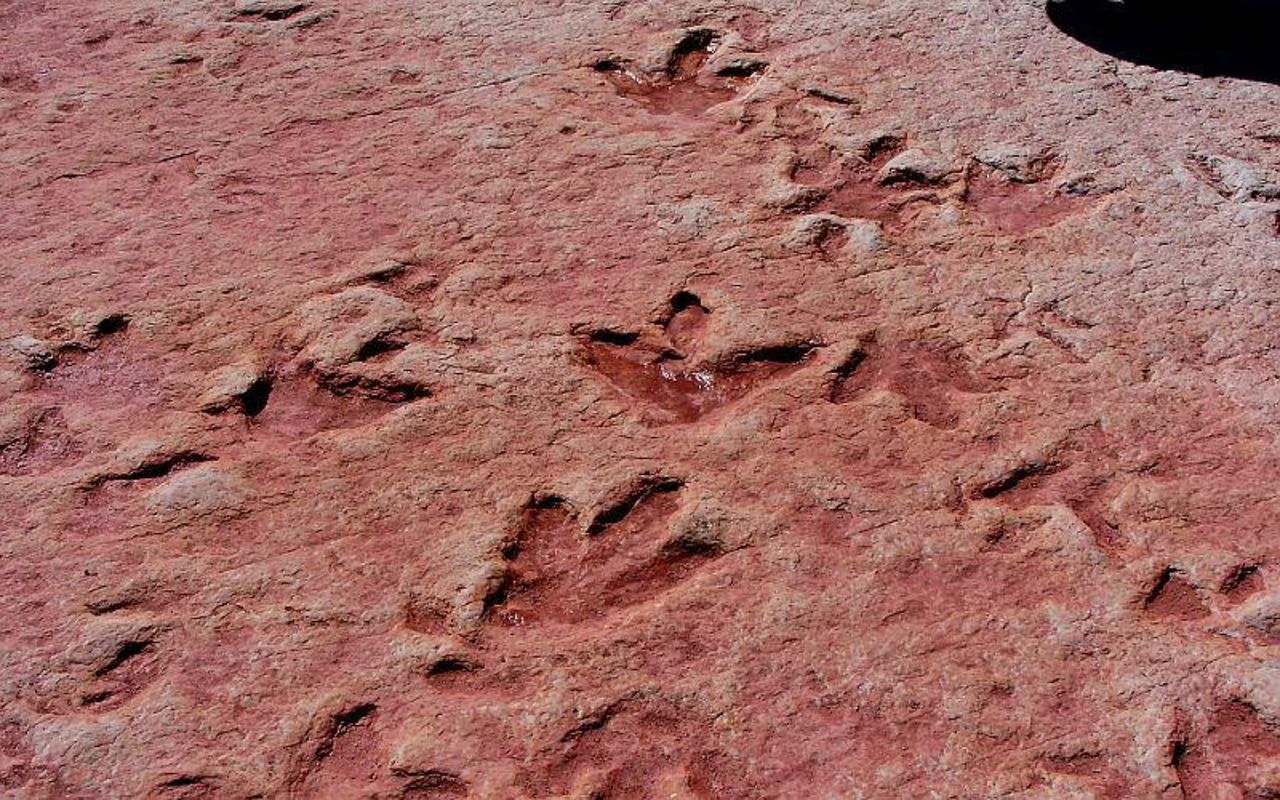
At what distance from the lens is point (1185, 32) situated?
11.3 ft

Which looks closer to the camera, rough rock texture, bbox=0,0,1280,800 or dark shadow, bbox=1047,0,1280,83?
rough rock texture, bbox=0,0,1280,800

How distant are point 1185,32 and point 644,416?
193 cm

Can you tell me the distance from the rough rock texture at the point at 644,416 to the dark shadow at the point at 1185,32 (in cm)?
11

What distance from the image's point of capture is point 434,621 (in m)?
2.04

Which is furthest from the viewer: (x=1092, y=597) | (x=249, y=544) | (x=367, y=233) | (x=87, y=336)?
(x=367, y=233)

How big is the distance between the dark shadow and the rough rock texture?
0.11 metres

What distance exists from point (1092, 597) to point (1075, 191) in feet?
3.71

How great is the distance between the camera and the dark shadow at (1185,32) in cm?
332

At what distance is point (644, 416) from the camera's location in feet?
7.79

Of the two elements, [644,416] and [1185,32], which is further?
[1185,32]

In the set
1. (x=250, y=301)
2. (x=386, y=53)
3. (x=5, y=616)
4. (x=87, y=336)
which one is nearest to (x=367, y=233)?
(x=250, y=301)

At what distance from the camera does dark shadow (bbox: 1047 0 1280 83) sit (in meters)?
3.32

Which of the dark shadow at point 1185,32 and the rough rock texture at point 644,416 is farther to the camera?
the dark shadow at point 1185,32

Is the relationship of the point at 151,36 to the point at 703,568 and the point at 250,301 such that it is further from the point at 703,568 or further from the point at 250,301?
the point at 703,568
